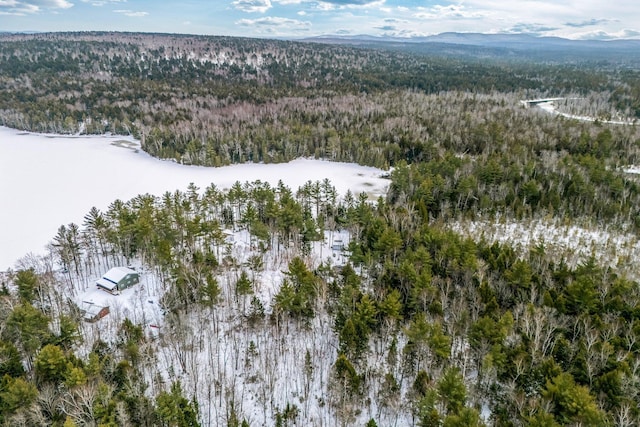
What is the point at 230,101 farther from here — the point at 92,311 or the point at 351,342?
the point at 351,342

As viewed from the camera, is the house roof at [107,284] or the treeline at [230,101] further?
the treeline at [230,101]

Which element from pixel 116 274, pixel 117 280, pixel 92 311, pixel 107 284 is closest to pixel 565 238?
pixel 117 280

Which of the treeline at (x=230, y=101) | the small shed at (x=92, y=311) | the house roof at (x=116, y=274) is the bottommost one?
the small shed at (x=92, y=311)

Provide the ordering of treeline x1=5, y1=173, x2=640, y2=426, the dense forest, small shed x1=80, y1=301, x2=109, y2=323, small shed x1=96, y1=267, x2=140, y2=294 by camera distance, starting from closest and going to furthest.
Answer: treeline x1=5, y1=173, x2=640, y2=426, the dense forest, small shed x1=80, y1=301, x2=109, y2=323, small shed x1=96, y1=267, x2=140, y2=294

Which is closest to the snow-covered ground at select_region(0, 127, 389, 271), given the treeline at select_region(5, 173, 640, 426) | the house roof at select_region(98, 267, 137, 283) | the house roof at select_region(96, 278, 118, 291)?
the house roof at select_region(96, 278, 118, 291)

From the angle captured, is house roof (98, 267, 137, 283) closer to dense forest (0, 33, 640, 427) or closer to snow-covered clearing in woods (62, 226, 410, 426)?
snow-covered clearing in woods (62, 226, 410, 426)

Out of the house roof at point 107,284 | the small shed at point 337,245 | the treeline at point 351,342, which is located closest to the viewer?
the treeline at point 351,342

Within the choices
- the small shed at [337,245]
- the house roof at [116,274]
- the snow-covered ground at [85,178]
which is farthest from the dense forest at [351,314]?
the snow-covered ground at [85,178]

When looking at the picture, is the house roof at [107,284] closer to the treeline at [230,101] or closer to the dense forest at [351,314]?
the dense forest at [351,314]
